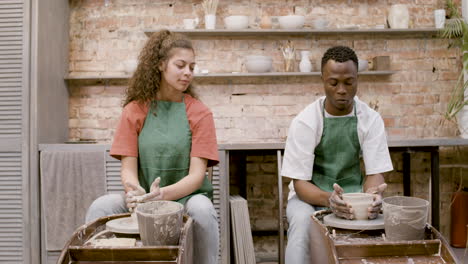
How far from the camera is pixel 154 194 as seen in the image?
1537 mm

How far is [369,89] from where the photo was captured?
350 cm

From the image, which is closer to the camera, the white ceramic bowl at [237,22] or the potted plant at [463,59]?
the potted plant at [463,59]

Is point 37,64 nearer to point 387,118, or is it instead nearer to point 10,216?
point 10,216

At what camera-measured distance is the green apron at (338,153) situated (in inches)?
75.8

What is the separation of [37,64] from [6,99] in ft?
1.01

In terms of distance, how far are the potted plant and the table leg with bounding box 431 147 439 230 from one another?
1.15 feet

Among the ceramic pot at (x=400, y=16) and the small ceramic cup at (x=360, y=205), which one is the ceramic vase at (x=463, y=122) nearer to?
the ceramic pot at (x=400, y=16)

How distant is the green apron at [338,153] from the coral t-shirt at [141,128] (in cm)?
48

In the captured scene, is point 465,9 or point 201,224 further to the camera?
point 465,9

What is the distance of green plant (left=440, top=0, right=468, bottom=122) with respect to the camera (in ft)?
10.4

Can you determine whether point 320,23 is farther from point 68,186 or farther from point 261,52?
point 68,186

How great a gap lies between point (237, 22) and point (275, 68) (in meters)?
0.49

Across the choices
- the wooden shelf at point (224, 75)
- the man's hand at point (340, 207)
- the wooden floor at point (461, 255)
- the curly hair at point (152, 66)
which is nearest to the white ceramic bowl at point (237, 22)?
the wooden shelf at point (224, 75)

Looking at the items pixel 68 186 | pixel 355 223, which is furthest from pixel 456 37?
pixel 68 186
